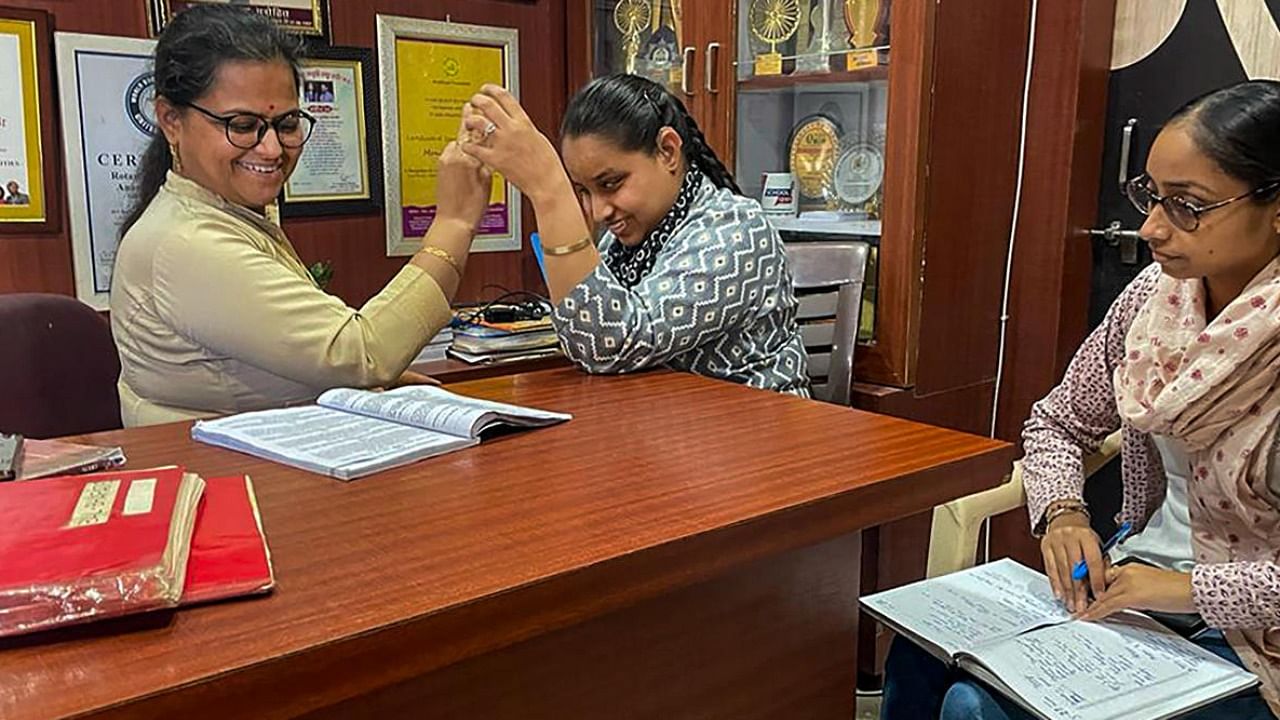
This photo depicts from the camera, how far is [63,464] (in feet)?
3.08

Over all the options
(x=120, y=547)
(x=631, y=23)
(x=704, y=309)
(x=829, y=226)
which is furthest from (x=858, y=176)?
(x=120, y=547)

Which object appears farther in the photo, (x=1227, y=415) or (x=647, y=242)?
(x=647, y=242)

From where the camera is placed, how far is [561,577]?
766mm

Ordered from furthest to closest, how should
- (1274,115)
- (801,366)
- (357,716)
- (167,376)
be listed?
(801,366), (167,376), (1274,115), (357,716)

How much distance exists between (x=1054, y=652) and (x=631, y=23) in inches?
79.1

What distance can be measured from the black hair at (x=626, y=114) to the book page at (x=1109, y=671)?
88 centimetres

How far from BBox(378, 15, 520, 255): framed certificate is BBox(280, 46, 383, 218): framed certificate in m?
0.04

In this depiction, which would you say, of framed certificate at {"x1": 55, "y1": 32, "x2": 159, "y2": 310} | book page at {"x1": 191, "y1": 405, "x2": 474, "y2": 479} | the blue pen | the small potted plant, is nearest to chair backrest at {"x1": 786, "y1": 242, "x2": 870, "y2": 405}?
the blue pen

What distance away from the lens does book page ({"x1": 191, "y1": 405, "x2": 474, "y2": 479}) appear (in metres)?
1.00

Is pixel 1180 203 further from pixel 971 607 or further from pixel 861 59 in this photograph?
pixel 861 59

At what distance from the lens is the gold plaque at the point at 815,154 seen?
7.81 feet

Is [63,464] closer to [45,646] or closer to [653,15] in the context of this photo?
[45,646]

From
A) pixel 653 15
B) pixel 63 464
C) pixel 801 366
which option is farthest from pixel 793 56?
pixel 63 464

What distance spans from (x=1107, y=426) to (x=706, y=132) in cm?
126
